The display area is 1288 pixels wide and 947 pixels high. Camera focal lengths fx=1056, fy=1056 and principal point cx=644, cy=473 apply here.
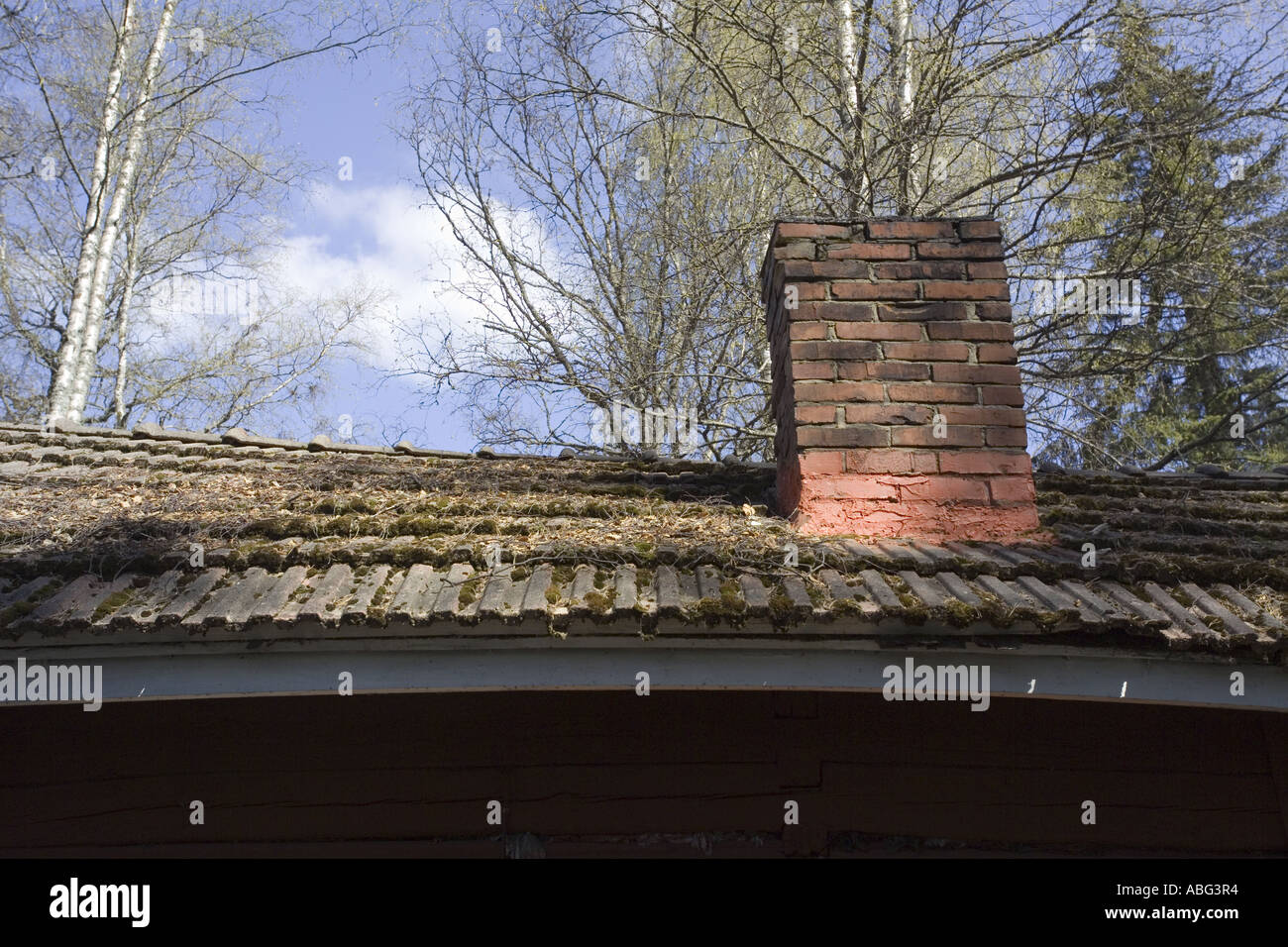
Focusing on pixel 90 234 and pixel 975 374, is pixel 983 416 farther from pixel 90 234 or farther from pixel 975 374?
pixel 90 234

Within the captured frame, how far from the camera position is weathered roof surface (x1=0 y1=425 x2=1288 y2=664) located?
9.92 feet

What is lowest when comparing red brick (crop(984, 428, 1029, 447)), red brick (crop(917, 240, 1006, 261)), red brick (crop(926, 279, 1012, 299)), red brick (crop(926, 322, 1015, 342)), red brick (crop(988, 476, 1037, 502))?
red brick (crop(988, 476, 1037, 502))

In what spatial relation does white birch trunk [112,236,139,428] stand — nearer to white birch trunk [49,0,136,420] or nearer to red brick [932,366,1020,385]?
white birch trunk [49,0,136,420]


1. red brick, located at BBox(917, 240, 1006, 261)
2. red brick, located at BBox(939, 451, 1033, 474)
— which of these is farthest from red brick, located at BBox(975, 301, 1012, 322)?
red brick, located at BBox(939, 451, 1033, 474)

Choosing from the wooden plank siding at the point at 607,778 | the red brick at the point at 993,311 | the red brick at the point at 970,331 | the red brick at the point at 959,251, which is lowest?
the wooden plank siding at the point at 607,778

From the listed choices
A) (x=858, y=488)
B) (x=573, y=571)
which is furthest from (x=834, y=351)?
(x=573, y=571)

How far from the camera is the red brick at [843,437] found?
4219 mm

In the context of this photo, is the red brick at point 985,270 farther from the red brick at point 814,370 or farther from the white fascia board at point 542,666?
the white fascia board at point 542,666

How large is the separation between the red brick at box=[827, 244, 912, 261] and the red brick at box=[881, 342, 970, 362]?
462 mm

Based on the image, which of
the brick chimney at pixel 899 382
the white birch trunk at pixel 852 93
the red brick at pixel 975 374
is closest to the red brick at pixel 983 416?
the brick chimney at pixel 899 382

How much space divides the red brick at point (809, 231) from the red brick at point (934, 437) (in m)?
1.01

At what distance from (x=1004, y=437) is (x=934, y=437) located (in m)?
0.28

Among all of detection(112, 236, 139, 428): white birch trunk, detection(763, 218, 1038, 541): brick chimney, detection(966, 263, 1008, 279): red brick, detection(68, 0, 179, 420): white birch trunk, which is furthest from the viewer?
detection(112, 236, 139, 428): white birch trunk
